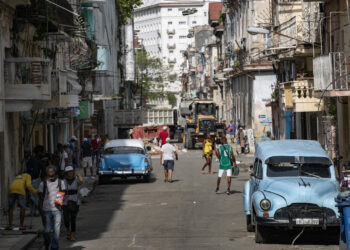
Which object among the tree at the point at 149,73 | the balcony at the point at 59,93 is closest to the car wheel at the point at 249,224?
the balcony at the point at 59,93

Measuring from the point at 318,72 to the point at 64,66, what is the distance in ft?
46.0

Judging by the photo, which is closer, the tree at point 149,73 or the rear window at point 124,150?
the rear window at point 124,150

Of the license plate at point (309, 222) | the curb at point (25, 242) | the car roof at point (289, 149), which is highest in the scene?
the car roof at point (289, 149)

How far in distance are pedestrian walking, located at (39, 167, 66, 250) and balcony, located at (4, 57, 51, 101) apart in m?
8.09

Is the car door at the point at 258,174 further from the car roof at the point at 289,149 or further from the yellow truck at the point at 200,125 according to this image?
the yellow truck at the point at 200,125

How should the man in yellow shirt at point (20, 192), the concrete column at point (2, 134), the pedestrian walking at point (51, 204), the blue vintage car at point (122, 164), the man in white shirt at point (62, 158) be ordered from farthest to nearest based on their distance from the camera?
1. the blue vintage car at point (122, 164)
2. the man in white shirt at point (62, 158)
3. the concrete column at point (2, 134)
4. the man in yellow shirt at point (20, 192)
5. the pedestrian walking at point (51, 204)

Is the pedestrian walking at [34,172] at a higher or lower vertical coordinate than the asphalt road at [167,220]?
higher

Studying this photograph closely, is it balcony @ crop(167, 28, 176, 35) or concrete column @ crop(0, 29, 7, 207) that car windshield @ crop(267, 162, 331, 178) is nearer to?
concrete column @ crop(0, 29, 7, 207)

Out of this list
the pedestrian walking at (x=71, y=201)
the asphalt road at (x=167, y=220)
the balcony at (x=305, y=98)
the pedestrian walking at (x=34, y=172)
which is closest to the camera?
the asphalt road at (x=167, y=220)

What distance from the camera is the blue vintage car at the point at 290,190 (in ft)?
50.4

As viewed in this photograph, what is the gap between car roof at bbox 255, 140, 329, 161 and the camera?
17.1m

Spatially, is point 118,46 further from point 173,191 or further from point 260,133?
point 173,191

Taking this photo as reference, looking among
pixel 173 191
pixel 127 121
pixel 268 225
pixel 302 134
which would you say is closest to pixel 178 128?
pixel 127 121

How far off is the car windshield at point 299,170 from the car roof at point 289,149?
0.23 metres
